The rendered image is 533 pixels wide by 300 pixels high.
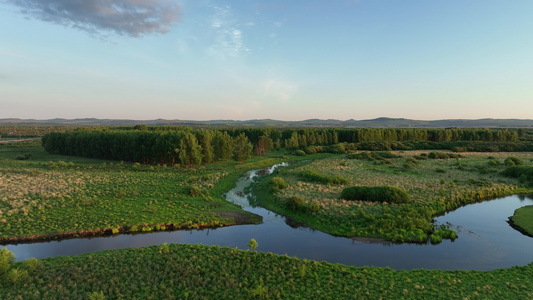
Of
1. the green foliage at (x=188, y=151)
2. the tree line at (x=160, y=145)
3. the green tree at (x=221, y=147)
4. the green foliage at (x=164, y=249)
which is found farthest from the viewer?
the green tree at (x=221, y=147)

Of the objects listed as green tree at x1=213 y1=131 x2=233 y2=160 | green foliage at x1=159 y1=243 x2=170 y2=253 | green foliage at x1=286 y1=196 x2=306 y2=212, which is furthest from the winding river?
green tree at x1=213 y1=131 x2=233 y2=160

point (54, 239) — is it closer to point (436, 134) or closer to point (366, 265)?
point (366, 265)

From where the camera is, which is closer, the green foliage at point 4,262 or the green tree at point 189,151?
the green foliage at point 4,262

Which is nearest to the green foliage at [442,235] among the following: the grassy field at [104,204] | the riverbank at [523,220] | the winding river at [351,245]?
the winding river at [351,245]

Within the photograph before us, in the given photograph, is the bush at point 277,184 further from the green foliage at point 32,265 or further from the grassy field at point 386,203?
the green foliage at point 32,265

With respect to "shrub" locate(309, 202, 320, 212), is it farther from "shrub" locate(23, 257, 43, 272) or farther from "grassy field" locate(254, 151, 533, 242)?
"shrub" locate(23, 257, 43, 272)

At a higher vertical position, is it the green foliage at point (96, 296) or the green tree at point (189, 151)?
the green tree at point (189, 151)

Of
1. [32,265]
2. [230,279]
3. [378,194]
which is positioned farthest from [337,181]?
[32,265]
